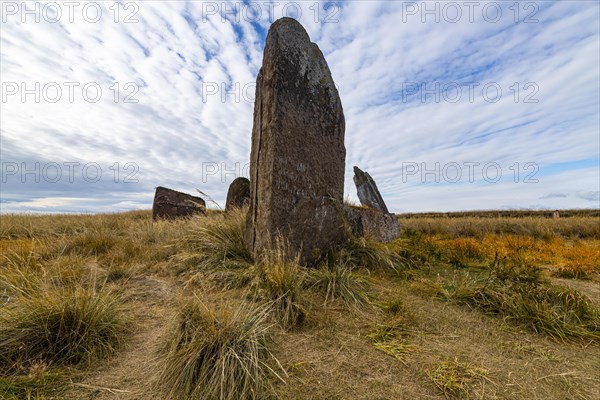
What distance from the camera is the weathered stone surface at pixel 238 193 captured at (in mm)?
6828

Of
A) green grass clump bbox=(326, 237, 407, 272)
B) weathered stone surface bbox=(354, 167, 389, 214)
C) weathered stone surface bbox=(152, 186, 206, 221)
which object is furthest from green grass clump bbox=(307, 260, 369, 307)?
weathered stone surface bbox=(152, 186, 206, 221)

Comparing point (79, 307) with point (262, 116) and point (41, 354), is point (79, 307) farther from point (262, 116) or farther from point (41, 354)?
point (262, 116)

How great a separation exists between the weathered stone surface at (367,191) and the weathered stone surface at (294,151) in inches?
205

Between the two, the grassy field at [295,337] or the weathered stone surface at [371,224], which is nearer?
the grassy field at [295,337]

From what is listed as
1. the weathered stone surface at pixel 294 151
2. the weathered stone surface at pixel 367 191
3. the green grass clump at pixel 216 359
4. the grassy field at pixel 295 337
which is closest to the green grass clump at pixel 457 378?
the grassy field at pixel 295 337

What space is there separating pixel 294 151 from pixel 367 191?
6.15 m

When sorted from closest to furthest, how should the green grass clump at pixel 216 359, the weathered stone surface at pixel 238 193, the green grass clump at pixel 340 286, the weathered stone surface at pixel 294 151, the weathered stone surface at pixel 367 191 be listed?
the green grass clump at pixel 216 359, the green grass clump at pixel 340 286, the weathered stone surface at pixel 294 151, the weathered stone surface at pixel 238 193, the weathered stone surface at pixel 367 191

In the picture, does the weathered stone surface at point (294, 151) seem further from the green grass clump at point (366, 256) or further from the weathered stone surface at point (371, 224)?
the weathered stone surface at point (371, 224)

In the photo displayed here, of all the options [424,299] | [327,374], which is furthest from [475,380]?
[424,299]

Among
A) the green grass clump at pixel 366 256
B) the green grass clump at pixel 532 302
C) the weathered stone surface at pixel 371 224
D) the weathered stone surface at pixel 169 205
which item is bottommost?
the green grass clump at pixel 532 302

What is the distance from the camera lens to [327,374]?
1576 mm

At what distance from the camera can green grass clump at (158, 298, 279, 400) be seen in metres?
1.37

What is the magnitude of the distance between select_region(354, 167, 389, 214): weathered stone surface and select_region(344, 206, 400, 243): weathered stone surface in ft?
8.32

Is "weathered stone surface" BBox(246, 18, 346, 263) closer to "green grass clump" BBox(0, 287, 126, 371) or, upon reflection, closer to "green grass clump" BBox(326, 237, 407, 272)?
"green grass clump" BBox(326, 237, 407, 272)
